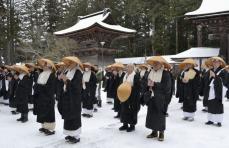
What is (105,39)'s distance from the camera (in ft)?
102

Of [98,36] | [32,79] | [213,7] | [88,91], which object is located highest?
[213,7]

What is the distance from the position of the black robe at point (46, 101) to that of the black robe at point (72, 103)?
692 millimetres

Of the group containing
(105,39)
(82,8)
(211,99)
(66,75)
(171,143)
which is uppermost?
(82,8)

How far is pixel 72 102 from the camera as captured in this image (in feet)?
22.5

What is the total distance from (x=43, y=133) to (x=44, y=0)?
137 ft

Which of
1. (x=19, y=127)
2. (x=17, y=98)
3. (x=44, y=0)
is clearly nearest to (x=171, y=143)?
(x=19, y=127)

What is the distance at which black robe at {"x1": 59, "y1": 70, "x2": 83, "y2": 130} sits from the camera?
6.80 meters

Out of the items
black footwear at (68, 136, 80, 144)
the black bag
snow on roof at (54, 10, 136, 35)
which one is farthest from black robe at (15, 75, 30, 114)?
snow on roof at (54, 10, 136, 35)

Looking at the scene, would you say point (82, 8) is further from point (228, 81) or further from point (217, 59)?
point (217, 59)

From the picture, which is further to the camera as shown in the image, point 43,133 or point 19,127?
point 19,127

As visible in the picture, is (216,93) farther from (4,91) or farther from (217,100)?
(4,91)

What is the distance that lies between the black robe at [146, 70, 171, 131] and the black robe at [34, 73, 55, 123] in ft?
7.65

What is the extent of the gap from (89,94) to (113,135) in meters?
3.05

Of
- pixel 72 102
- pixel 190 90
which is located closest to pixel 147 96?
pixel 72 102
